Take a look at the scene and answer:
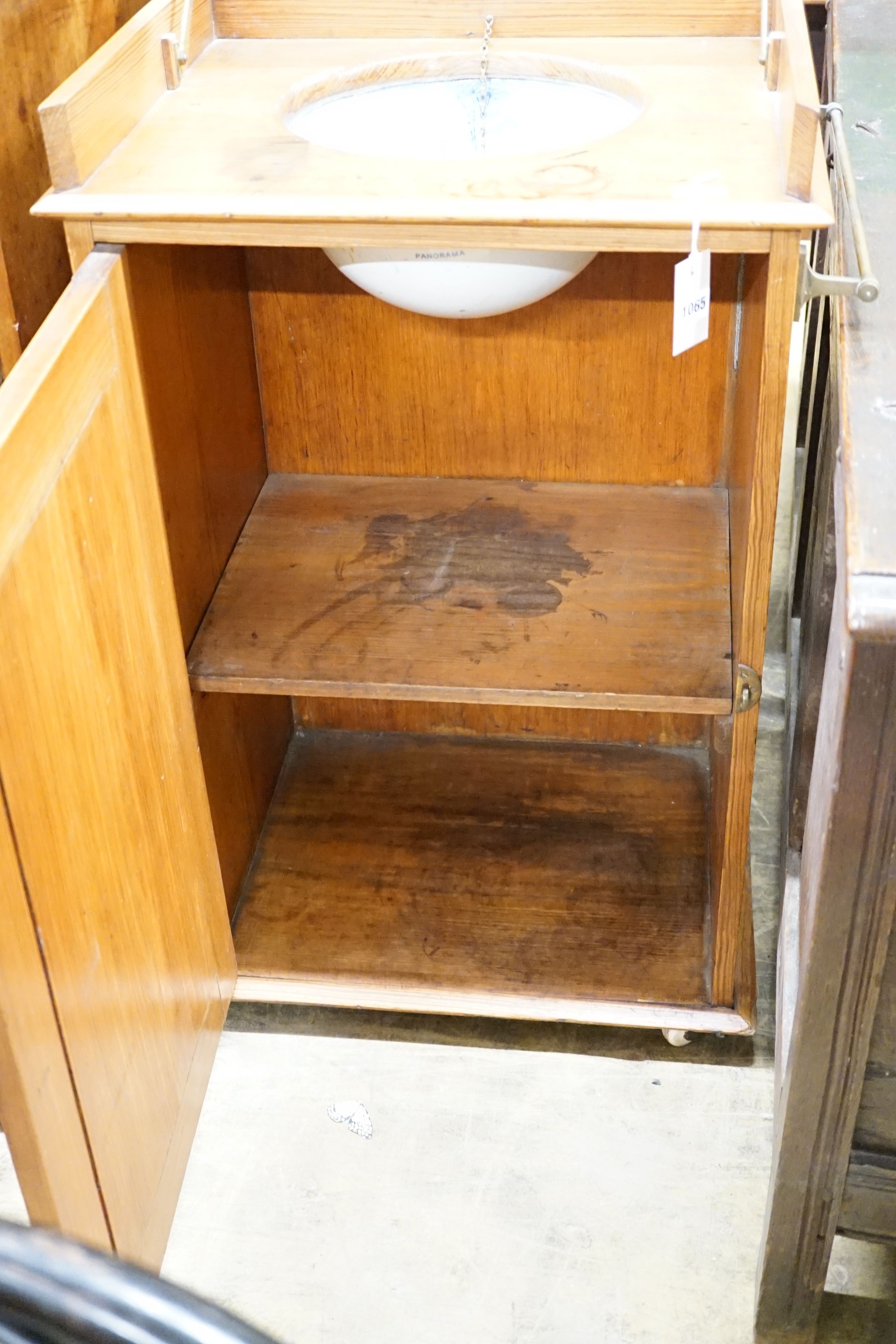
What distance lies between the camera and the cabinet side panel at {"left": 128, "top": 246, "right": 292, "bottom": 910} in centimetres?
130

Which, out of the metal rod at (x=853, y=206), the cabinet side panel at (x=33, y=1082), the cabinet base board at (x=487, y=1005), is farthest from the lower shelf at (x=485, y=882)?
the metal rod at (x=853, y=206)

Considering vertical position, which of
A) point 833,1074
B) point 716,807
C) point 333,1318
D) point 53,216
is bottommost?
point 333,1318

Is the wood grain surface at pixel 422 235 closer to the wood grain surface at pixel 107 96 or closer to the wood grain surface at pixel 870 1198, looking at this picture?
the wood grain surface at pixel 107 96

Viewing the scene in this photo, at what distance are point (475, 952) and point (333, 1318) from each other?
1.41ft

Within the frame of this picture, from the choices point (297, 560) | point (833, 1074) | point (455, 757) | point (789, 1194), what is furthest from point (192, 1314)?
point (455, 757)

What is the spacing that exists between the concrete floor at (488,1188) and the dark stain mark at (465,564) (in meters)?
0.48

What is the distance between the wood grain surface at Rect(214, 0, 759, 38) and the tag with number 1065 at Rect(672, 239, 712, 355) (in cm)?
42

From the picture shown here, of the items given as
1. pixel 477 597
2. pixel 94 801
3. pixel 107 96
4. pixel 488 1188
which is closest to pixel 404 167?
pixel 107 96

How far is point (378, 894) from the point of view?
163cm

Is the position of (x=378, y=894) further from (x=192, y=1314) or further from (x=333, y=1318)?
(x=192, y=1314)

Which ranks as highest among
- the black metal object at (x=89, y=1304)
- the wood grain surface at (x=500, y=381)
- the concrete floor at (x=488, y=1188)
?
the black metal object at (x=89, y=1304)

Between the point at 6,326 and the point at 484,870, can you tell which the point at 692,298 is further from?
the point at 484,870

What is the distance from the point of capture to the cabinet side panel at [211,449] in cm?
130

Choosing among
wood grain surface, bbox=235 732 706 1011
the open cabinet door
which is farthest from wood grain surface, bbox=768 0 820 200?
wood grain surface, bbox=235 732 706 1011
